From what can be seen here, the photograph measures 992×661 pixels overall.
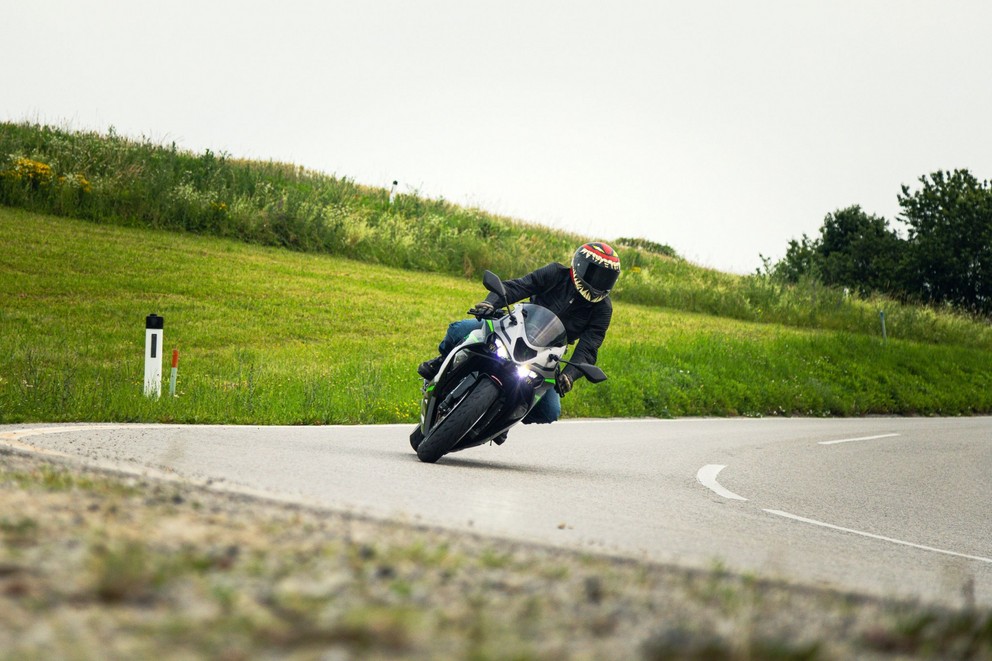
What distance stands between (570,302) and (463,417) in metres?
1.71

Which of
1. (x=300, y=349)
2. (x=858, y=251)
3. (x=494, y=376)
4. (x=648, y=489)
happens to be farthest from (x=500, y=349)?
(x=858, y=251)

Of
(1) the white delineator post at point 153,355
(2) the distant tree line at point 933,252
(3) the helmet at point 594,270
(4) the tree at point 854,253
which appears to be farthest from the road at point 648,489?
(4) the tree at point 854,253

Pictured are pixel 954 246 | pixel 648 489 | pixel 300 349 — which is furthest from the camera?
pixel 954 246

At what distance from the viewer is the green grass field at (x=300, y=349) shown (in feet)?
45.8

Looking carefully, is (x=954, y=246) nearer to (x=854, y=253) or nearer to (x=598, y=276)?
(x=854, y=253)

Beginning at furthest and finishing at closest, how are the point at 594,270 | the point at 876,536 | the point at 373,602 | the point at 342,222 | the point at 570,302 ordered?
1. the point at 342,222
2. the point at 570,302
3. the point at 594,270
4. the point at 876,536
5. the point at 373,602

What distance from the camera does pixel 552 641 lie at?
2.71 meters

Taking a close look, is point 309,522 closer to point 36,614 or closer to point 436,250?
point 36,614

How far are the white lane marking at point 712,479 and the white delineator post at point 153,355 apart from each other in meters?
6.36

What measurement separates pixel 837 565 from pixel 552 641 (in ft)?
13.4

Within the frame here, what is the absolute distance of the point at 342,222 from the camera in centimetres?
3469

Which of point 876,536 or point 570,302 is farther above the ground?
point 570,302

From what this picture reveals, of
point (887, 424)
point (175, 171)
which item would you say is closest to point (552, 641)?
point (887, 424)

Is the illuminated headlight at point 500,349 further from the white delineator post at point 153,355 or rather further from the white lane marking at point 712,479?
the white delineator post at point 153,355
